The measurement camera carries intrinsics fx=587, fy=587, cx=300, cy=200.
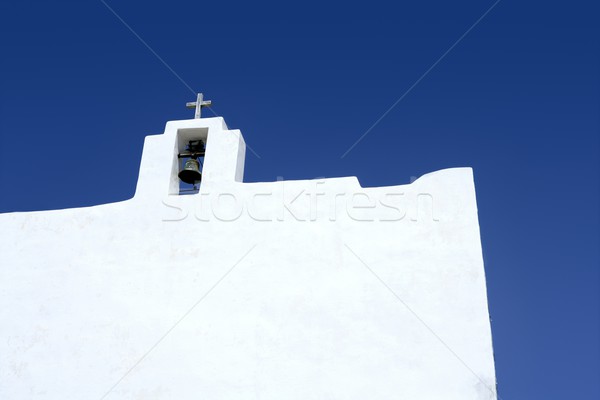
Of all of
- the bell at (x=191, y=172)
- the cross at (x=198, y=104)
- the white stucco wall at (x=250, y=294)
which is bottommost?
the white stucco wall at (x=250, y=294)

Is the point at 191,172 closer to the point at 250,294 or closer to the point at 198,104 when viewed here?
the point at 198,104

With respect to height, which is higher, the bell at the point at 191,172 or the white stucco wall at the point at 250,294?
the bell at the point at 191,172

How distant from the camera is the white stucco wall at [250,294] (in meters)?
6.97

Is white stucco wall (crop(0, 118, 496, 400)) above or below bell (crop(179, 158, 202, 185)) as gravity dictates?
below

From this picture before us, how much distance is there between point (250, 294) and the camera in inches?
301

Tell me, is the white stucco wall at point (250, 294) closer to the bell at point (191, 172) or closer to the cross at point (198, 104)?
the bell at point (191, 172)

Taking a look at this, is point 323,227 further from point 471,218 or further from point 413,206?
point 471,218

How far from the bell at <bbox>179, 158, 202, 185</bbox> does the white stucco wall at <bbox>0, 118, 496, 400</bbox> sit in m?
0.38

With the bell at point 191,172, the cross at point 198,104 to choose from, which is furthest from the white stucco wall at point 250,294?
the cross at point 198,104

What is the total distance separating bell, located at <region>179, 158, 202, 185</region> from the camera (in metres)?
9.23

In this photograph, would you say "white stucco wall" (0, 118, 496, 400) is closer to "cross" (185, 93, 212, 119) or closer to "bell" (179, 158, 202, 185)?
"bell" (179, 158, 202, 185)

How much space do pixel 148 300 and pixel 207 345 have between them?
1105 millimetres

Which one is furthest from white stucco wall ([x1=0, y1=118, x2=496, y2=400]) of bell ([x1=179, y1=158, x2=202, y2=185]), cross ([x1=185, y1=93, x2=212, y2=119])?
cross ([x1=185, y1=93, x2=212, y2=119])

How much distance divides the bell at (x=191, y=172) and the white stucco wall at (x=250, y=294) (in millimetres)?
377
